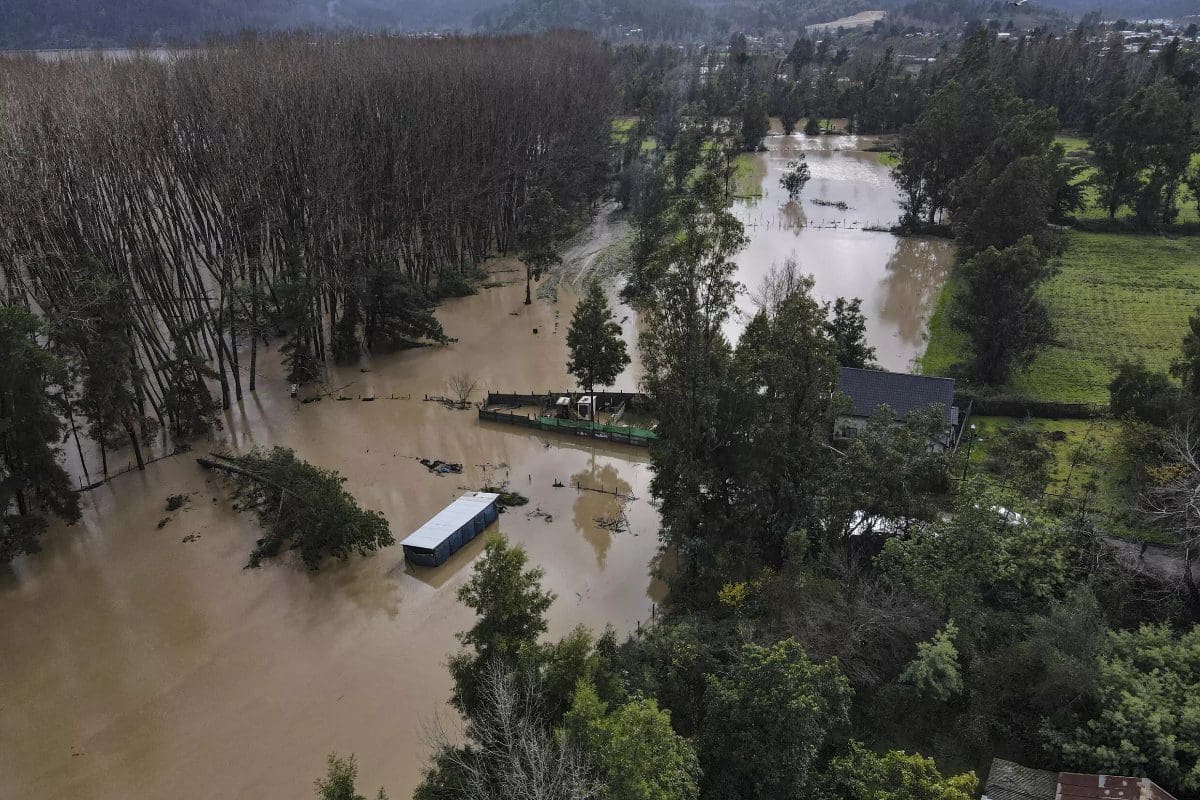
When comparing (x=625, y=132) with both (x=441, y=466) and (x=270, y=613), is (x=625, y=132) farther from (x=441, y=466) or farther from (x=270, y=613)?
(x=270, y=613)

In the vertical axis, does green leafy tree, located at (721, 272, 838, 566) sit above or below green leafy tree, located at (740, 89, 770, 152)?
below

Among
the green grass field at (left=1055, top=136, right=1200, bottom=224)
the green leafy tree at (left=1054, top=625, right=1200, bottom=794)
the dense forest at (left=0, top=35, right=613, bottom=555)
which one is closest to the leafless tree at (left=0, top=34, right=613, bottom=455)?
the dense forest at (left=0, top=35, right=613, bottom=555)

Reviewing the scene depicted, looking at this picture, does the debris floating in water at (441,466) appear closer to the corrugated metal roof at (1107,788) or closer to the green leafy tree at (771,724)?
the green leafy tree at (771,724)

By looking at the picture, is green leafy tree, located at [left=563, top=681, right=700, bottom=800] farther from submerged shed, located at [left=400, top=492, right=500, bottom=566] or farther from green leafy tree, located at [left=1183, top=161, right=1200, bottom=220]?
green leafy tree, located at [left=1183, top=161, right=1200, bottom=220]

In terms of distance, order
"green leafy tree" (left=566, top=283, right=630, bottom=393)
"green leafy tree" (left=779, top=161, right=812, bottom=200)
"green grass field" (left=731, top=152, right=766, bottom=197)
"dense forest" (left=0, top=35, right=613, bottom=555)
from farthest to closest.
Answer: "green grass field" (left=731, top=152, right=766, bottom=197), "green leafy tree" (left=779, top=161, right=812, bottom=200), "green leafy tree" (left=566, top=283, right=630, bottom=393), "dense forest" (left=0, top=35, right=613, bottom=555)

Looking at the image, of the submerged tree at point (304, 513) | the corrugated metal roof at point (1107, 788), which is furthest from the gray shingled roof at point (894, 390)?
the submerged tree at point (304, 513)

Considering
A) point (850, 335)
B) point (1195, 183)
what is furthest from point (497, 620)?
point (1195, 183)
